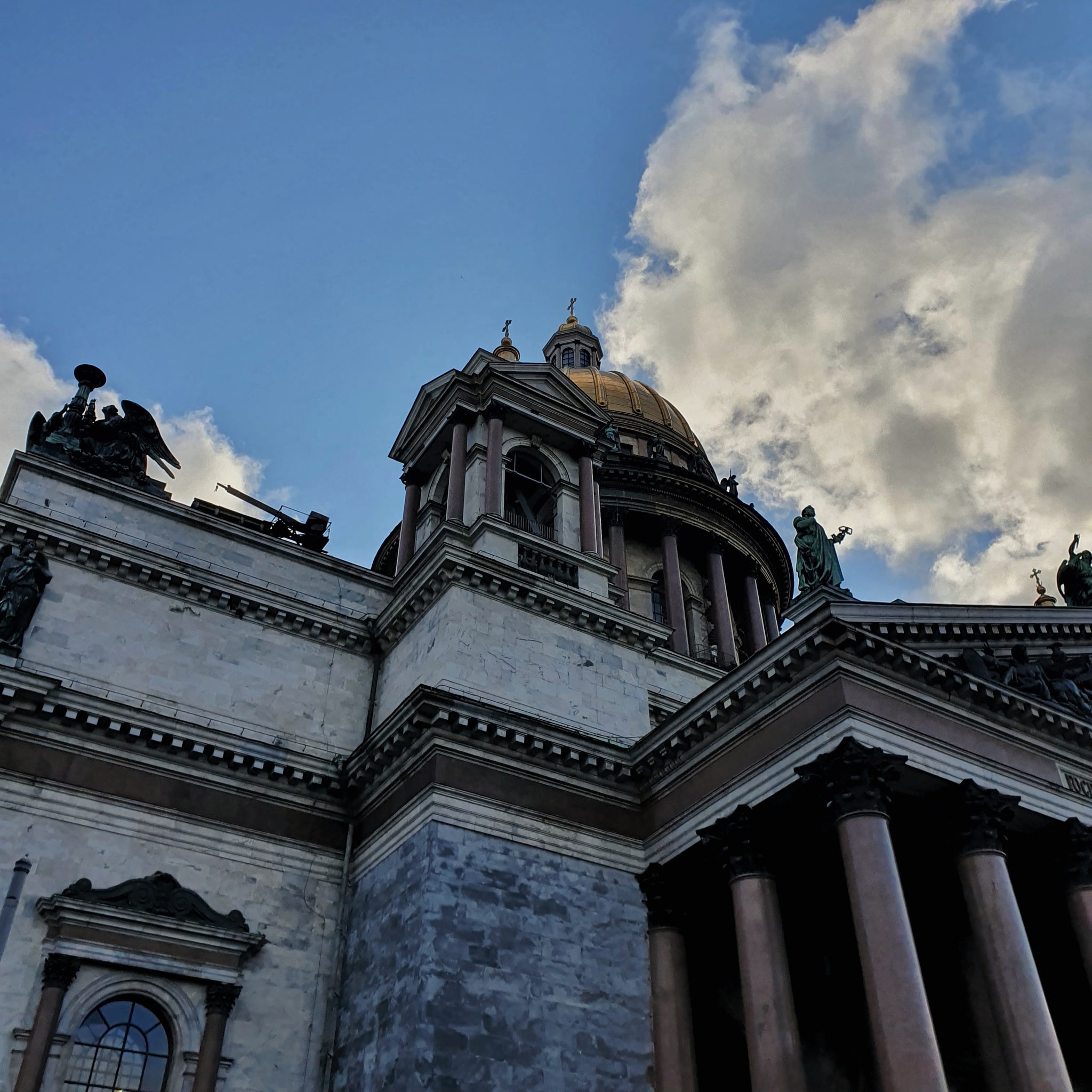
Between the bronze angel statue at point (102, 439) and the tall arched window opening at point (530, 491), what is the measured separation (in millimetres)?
8108

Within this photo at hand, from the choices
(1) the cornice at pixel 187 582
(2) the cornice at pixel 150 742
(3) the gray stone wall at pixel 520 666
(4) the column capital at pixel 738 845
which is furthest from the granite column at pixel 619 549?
(4) the column capital at pixel 738 845

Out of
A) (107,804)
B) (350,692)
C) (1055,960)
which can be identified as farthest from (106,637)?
(1055,960)

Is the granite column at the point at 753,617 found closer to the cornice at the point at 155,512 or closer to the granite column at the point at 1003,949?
the cornice at the point at 155,512

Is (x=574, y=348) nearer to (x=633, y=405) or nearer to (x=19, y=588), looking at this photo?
(x=633, y=405)

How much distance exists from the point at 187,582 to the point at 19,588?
120 inches

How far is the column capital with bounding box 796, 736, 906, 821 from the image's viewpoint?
1497 centimetres

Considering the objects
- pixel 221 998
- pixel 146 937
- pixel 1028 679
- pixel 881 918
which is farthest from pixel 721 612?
pixel 146 937

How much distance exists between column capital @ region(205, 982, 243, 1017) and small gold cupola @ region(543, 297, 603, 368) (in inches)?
1357

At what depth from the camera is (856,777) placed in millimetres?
15148

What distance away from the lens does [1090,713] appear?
18859 mm

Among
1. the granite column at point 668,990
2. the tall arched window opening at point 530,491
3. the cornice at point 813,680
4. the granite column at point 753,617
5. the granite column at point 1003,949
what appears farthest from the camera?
the granite column at point 753,617

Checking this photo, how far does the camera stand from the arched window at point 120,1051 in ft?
50.0

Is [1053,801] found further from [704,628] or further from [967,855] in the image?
[704,628]

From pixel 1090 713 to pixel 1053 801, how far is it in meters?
2.22
